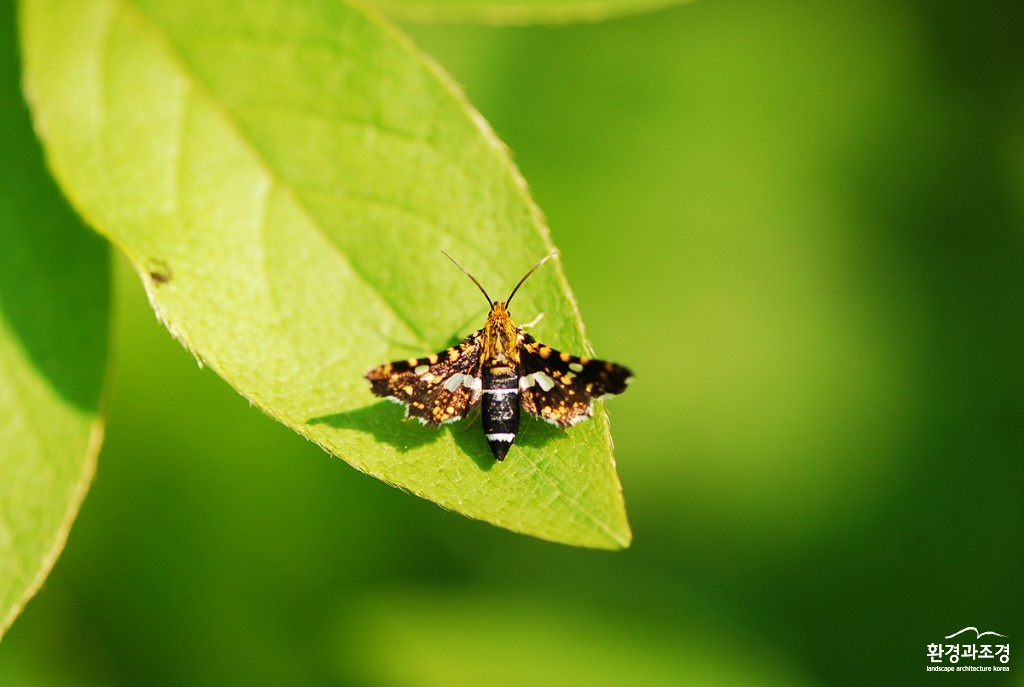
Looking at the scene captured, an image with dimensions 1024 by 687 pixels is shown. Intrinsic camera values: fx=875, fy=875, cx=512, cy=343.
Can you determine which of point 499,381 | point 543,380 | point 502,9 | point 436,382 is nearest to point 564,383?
point 543,380

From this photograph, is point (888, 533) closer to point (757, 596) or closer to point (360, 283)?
point (757, 596)

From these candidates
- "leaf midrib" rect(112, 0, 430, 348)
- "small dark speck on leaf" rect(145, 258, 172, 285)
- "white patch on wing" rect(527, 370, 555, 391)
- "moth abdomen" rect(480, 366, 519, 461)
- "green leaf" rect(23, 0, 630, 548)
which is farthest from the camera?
"white patch on wing" rect(527, 370, 555, 391)

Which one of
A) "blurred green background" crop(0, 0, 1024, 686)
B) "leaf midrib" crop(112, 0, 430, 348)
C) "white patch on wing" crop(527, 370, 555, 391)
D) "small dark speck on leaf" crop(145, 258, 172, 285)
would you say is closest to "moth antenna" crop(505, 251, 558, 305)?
"leaf midrib" crop(112, 0, 430, 348)

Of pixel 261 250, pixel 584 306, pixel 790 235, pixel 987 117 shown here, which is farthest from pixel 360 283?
pixel 987 117

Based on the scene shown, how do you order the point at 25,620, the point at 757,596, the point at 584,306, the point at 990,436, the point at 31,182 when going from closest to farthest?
the point at 31,182
the point at 25,620
the point at 757,596
the point at 990,436
the point at 584,306

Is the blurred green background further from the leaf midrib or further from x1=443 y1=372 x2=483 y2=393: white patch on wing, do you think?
the leaf midrib

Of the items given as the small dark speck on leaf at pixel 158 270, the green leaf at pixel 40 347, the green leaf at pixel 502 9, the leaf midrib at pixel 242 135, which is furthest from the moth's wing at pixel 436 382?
the green leaf at pixel 502 9
